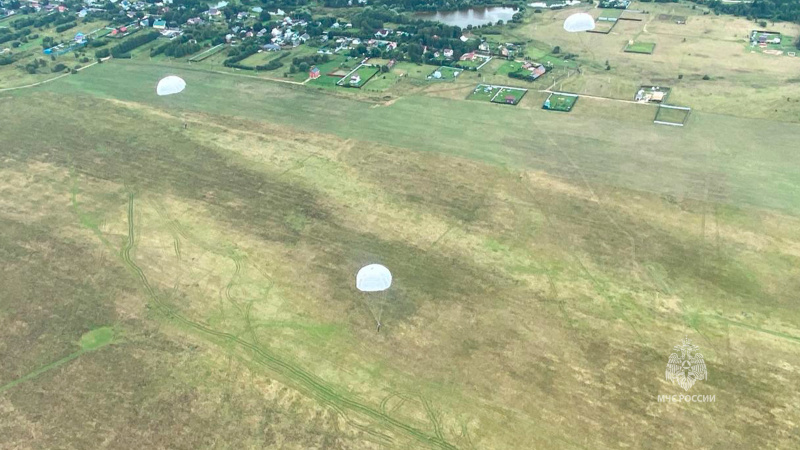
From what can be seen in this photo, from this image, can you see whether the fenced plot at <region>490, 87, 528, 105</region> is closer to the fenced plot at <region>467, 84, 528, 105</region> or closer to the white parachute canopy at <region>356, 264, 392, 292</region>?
the fenced plot at <region>467, 84, 528, 105</region>

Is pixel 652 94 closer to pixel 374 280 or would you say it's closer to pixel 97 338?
pixel 374 280

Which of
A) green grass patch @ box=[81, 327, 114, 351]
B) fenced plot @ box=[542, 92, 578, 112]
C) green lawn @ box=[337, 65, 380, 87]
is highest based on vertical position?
green grass patch @ box=[81, 327, 114, 351]

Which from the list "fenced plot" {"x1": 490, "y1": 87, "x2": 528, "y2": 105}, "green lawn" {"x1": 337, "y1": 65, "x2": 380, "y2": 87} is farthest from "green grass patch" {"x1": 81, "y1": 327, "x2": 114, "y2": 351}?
"fenced plot" {"x1": 490, "y1": 87, "x2": 528, "y2": 105}

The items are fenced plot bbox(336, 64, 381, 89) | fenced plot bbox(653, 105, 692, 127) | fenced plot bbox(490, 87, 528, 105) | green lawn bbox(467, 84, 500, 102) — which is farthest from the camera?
fenced plot bbox(336, 64, 381, 89)

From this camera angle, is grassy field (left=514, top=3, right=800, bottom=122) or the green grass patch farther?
grassy field (left=514, top=3, right=800, bottom=122)

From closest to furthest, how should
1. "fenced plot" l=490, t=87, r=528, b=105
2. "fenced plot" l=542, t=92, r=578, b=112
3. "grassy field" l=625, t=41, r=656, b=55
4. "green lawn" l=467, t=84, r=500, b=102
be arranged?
"fenced plot" l=542, t=92, r=578, b=112, "fenced plot" l=490, t=87, r=528, b=105, "green lawn" l=467, t=84, r=500, b=102, "grassy field" l=625, t=41, r=656, b=55

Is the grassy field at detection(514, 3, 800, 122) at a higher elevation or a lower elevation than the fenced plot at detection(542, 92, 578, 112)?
lower

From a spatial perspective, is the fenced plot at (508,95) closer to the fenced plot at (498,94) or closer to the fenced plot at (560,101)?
the fenced plot at (498,94)

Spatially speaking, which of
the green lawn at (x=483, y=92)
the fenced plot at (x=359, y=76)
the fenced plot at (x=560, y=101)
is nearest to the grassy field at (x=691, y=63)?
the fenced plot at (x=560, y=101)
